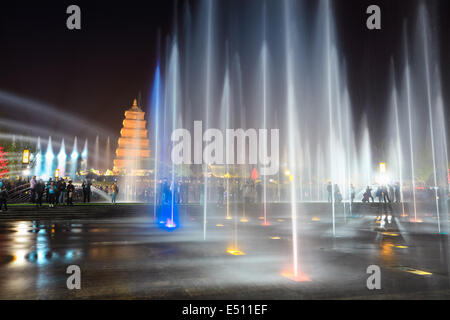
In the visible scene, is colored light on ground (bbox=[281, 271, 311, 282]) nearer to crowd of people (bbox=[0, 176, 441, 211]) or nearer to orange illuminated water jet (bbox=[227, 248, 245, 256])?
orange illuminated water jet (bbox=[227, 248, 245, 256])

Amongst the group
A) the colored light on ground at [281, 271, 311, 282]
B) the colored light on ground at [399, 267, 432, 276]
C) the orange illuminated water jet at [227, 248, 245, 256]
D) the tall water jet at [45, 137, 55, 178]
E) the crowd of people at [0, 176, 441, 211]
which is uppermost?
the tall water jet at [45, 137, 55, 178]

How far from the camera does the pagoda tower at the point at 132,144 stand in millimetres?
76938

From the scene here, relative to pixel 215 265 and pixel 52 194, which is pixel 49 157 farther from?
pixel 215 265

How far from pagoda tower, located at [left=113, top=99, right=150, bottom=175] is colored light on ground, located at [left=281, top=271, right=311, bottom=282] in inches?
2846

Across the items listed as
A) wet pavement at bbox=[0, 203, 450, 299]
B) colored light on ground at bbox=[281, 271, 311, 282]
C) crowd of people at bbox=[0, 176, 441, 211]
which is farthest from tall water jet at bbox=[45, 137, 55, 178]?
colored light on ground at bbox=[281, 271, 311, 282]

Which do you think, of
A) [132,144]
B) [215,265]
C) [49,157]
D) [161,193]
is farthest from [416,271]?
[49,157]

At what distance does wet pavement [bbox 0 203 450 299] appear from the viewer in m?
4.39

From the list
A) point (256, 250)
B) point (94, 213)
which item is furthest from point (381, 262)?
point (94, 213)

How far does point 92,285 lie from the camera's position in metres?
4.66

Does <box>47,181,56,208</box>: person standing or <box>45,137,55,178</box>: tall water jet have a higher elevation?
<box>45,137,55,178</box>: tall water jet

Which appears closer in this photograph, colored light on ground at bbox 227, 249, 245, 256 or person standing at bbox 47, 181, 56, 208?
colored light on ground at bbox 227, 249, 245, 256

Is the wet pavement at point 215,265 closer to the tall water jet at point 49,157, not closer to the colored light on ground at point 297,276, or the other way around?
the colored light on ground at point 297,276
